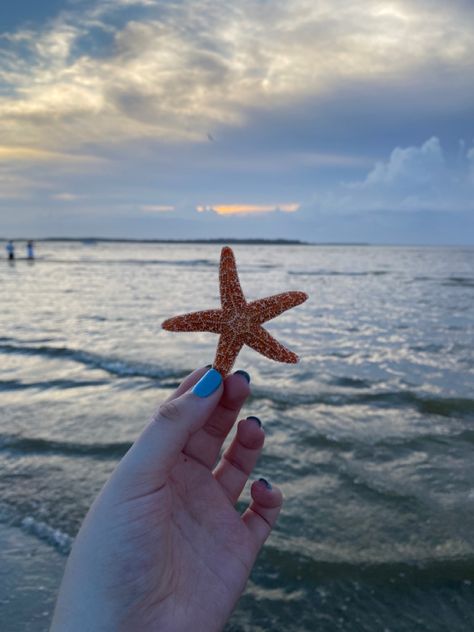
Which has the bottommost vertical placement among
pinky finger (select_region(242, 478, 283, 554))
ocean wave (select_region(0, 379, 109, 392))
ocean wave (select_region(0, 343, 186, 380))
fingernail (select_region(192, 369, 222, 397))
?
ocean wave (select_region(0, 379, 109, 392))

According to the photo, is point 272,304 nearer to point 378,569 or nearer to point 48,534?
point 378,569

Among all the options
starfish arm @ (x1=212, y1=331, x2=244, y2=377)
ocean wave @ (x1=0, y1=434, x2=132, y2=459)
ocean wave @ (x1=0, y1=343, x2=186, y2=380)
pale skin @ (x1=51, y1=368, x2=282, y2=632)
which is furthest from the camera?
ocean wave @ (x1=0, y1=343, x2=186, y2=380)

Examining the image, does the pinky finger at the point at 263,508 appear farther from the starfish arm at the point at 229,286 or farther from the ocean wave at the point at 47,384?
the ocean wave at the point at 47,384

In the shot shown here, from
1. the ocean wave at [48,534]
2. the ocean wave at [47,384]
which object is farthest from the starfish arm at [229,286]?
the ocean wave at [47,384]

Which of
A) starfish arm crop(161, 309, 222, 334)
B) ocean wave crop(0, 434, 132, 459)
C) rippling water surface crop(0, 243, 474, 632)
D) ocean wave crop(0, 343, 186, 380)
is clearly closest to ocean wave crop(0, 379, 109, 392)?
rippling water surface crop(0, 243, 474, 632)

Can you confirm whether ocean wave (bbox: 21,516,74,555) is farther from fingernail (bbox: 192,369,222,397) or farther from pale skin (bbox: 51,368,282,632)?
fingernail (bbox: 192,369,222,397)

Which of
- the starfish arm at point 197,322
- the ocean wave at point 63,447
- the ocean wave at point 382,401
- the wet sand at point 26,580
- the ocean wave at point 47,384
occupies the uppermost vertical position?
the starfish arm at point 197,322

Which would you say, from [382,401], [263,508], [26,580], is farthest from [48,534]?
[382,401]

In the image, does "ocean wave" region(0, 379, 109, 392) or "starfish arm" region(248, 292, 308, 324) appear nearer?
"starfish arm" region(248, 292, 308, 324)
